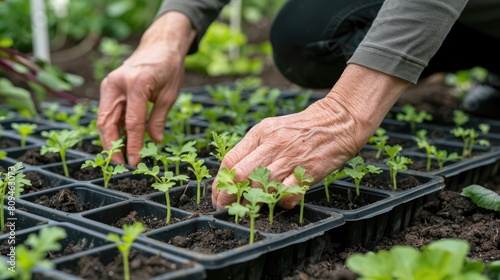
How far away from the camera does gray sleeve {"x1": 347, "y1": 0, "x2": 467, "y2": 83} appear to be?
5.88ft

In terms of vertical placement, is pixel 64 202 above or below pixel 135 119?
below

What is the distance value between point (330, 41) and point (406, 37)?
37.7 inches

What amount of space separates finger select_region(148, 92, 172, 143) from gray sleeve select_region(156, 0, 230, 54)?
1.16 ft

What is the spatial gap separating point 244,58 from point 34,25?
188 centimetres

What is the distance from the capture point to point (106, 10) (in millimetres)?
5551

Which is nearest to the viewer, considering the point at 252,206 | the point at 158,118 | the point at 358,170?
the point at 252,206

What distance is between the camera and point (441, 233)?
190cm

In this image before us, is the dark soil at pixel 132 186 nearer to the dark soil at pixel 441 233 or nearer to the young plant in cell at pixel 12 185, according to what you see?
the young plant in cell at pixel 12 185

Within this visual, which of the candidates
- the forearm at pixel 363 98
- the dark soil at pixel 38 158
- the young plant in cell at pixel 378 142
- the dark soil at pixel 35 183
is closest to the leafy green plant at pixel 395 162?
the young plant in cell at pixel 378 142

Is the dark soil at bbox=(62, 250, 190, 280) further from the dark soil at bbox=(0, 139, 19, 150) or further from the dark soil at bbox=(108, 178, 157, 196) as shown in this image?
the dark soil at bbox=(0, 139, 19, 150)

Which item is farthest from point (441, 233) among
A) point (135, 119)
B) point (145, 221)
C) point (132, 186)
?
point (135, 119)

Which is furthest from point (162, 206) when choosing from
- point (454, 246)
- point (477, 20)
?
point (477, 20)

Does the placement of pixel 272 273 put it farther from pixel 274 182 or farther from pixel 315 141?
pixel 315 141

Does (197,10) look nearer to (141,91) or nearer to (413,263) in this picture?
(141,91)
